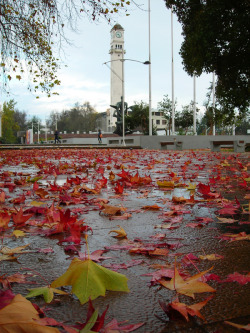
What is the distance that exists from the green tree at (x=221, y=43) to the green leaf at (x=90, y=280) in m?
14.6

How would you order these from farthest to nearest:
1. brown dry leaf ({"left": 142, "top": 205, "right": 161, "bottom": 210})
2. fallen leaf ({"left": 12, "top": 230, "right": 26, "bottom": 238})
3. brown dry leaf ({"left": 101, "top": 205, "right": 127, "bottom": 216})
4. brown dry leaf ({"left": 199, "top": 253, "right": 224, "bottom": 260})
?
brown dry leaf ({"left": 142, "top": 205, "right": 161, "bottom": 210}), brown dry leaf ({"left": 101, "top": 205, "right": 127, "bottom": 216}), fallen leaf ({"left": 12, "top": 230, "right": 26, "bottom": 238}), brown dry leaf ({"left": 199, "top": 253, "right": 224, "bottom": 260})

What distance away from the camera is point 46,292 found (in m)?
1.26

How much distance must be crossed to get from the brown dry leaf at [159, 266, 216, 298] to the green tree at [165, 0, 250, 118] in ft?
47.5

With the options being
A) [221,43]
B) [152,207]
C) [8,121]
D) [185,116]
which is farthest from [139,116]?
[152,207]

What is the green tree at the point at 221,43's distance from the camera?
14.5 m

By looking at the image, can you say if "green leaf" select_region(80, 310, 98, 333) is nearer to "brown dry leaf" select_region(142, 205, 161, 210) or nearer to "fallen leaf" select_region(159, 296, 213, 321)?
"fallen leaf" select_region(159, 296, 213, 321)

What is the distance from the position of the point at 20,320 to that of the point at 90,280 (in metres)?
0.37

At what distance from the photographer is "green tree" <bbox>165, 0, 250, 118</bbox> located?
14.5m

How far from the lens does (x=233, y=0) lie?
14266 mm

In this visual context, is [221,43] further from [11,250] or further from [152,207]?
[11,250]

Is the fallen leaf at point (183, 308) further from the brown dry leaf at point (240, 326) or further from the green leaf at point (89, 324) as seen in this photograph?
the green leaf at point (89, 324)

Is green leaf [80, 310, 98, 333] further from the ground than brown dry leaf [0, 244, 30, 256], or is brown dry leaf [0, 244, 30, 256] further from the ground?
green leaf [80, 310, 98, 333]

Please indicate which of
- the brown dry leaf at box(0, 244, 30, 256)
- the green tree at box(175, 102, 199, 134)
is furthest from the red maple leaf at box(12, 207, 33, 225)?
the green tree at box(175, 102, 199, 134)

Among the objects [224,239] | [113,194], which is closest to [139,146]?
[113,194]
